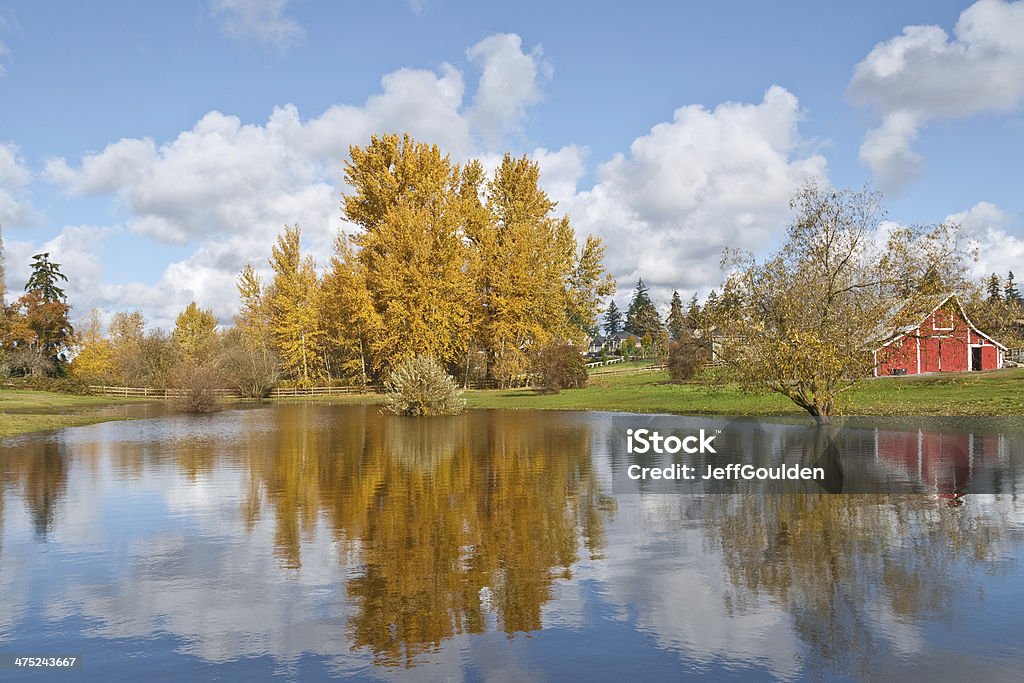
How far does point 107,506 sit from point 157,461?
23.5 ft

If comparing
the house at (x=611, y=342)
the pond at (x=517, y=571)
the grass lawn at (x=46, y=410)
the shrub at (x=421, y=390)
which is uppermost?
the house at (x=611, y=342)

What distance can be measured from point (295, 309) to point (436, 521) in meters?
58.1

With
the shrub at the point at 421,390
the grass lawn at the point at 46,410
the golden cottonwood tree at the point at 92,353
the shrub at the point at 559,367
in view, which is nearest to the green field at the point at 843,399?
the shrub at the point at 559,367

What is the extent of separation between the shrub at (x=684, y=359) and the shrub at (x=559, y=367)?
7451 millimetres

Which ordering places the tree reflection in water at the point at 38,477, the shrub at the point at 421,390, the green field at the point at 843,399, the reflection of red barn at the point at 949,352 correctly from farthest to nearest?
the reflection of red barn at the point at 949,352, the shrub at the point at 421,390, the green field at the point at 843,399, the tree reflection in water at the point at 38,477

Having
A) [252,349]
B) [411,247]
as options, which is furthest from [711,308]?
[252,349]

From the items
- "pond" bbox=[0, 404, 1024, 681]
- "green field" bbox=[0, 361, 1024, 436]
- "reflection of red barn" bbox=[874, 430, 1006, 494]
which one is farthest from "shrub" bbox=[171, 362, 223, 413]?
"reflection of red barn" bbox=[874, 430, 1006, 494]

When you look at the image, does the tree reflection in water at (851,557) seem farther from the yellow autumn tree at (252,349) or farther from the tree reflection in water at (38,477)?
the yellow autumn tree at (252,349)

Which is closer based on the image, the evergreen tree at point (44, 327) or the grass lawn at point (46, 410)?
the grass lawn at point (46, 410)

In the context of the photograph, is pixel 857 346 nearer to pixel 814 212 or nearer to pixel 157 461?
pixel 814 212

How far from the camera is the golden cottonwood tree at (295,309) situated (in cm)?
6725

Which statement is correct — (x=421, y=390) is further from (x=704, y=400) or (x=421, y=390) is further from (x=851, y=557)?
(x=851, y=557)

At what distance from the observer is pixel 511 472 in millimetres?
17438

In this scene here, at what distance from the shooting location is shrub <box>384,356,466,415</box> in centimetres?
3731
